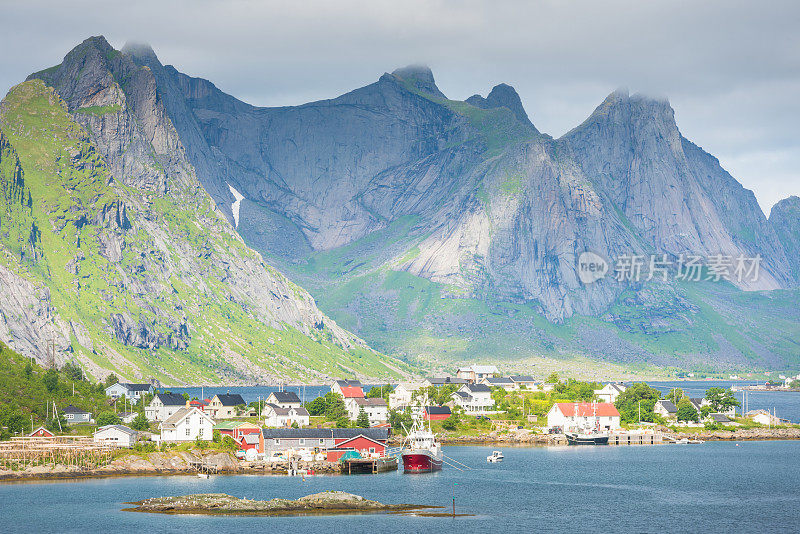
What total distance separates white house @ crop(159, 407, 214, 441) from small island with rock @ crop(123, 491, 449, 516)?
48.5 m

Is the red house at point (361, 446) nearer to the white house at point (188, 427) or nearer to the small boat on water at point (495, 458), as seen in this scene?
the small boat on water at point (495, 458)

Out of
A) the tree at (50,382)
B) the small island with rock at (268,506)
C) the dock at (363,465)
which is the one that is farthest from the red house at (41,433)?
the small island with rock at (268,506)

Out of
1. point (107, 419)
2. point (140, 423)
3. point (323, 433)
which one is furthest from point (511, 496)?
point (107, 419)

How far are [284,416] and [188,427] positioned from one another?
3058cm

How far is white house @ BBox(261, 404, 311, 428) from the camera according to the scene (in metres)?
191

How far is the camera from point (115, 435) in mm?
158875

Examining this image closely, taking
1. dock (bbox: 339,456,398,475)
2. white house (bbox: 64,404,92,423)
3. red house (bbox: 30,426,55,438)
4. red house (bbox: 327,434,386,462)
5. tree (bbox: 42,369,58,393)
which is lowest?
dock (bbox: 339,456,398,475)

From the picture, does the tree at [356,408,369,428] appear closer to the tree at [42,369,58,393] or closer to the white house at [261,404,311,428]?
the white house at [261,404,311,428]

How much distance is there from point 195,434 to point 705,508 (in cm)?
7856

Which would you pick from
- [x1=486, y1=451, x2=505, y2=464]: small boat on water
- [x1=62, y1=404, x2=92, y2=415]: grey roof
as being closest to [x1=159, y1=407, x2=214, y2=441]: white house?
[x1=62, y1=404, x2=92, y2=415]: grey roof

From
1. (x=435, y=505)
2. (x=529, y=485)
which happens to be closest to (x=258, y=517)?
(x=435, y=505)

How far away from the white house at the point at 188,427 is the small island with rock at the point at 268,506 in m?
48.5

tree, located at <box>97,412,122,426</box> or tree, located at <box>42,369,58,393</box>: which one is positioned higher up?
tree, located at <box>42,369,58,393</box>

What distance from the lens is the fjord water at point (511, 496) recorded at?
354ft
